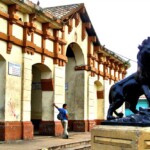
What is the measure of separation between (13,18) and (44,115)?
4870 millimetres

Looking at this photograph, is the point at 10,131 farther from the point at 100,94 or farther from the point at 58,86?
the point at 100,94

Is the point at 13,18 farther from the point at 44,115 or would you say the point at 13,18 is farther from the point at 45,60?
the point at 44,115

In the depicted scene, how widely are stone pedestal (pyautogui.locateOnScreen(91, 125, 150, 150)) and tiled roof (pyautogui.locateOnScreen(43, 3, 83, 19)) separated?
11.8 metres

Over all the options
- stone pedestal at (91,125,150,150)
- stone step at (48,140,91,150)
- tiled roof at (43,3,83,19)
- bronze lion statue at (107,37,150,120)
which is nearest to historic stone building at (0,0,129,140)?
tiled roof at (43,3,83,19)

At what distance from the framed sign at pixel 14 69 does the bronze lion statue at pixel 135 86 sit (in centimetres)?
707

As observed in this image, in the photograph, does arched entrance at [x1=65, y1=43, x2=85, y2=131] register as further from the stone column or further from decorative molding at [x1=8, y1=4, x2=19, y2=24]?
decorative molding at [x1=8, y1=4, x2=19, y2=24]

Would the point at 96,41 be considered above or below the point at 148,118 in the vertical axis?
above

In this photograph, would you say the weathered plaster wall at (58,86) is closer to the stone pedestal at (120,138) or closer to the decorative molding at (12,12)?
the decorative molding at (12,12)

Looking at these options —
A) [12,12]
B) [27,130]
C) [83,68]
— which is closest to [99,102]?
[83,68]

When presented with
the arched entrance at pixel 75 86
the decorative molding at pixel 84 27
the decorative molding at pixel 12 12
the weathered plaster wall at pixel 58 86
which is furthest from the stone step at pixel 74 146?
the decorative molding at pixel 84 27

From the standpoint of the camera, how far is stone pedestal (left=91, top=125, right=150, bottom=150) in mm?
5464

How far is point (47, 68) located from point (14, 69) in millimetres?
2921

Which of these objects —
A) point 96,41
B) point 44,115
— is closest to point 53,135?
point 44,115

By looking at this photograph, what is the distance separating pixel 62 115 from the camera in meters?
15.2
